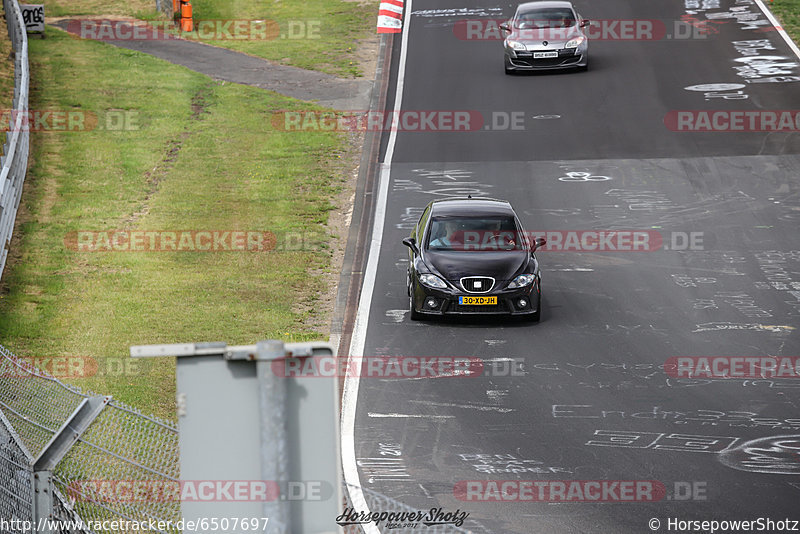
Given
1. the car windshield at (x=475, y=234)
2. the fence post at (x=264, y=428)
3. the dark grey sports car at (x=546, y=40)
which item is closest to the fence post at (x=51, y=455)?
the fence post at (x=264, y=428)

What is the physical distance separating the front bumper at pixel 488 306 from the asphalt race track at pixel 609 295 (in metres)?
0.30

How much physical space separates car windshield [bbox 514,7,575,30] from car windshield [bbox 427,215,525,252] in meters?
13.7

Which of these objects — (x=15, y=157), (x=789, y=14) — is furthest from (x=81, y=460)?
(x=789, y=14)

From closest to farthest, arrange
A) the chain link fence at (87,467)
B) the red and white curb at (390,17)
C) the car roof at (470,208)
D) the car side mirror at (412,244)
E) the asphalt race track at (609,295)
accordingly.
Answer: the chain link fence at (87,467) < the asphalt race track at (609,295) < the car side mirror at (412,244) < the car roof at (470,208) < the red and white curb at (390,17)

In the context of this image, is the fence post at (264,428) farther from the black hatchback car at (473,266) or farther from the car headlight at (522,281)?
the car headlight at (522,281)

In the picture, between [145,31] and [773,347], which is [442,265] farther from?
[145,31]

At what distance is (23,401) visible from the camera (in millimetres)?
10961

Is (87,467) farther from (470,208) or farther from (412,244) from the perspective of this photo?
(470,208)

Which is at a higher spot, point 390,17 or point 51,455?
point 390,17

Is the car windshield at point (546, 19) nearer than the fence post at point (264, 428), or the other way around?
the fence post at point (264, 428)

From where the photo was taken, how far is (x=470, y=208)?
17594 millimetres

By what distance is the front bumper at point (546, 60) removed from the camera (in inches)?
1165

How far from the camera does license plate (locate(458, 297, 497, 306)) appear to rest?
15.9 m

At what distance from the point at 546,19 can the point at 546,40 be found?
59 centimetres
